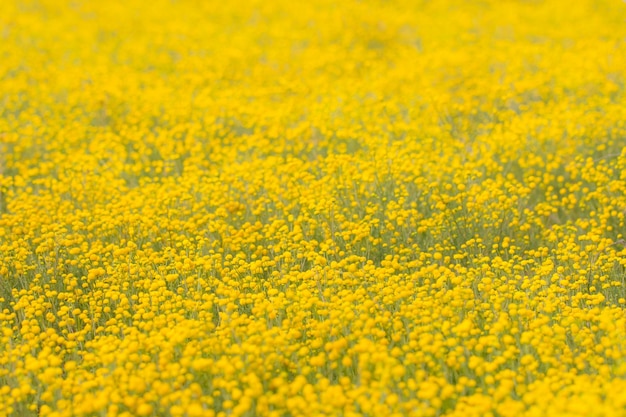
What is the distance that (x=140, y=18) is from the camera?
15273mm

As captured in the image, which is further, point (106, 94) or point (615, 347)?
point (106, 94)

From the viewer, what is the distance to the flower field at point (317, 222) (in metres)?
4.02

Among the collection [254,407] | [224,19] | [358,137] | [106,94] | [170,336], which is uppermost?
[224,19]

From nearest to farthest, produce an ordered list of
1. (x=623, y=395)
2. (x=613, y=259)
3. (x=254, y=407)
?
(x=623, y=395) → (x=254, y=407) → (x=613, y=259)

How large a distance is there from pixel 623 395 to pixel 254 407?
1.94 metres

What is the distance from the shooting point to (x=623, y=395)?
3414 millimetres

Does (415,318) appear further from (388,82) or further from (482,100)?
(388,82)

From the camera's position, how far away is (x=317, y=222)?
6176 mm

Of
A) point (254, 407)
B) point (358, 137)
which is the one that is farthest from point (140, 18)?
point (254, 407)

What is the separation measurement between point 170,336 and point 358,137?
4648 millimetres

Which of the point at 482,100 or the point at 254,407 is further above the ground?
the point at 482,100

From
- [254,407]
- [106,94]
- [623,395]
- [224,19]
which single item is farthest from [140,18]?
[623,395]

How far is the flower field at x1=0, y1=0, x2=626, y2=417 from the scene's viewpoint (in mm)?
4023

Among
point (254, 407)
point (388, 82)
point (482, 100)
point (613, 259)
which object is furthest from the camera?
point (388, 82)
